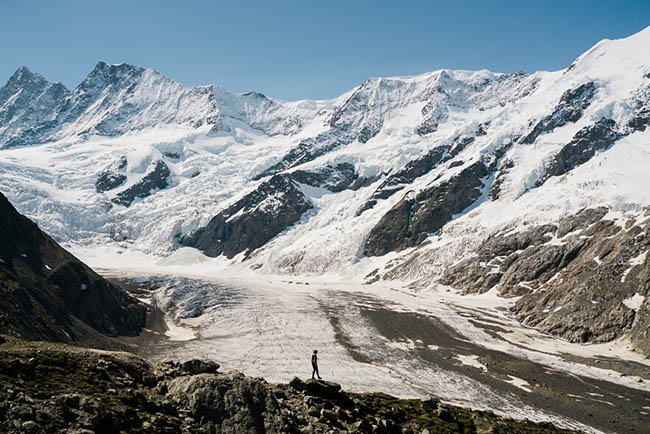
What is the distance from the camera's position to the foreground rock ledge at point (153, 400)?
15.8 meters

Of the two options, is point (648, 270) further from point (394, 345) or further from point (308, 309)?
point (308, 309)

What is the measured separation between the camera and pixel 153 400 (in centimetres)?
1980

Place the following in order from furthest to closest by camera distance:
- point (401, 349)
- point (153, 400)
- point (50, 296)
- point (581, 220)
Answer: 1. point (581, 220)
2. point (401, 349)
3. point (50, 296)
4. point (153, 400)

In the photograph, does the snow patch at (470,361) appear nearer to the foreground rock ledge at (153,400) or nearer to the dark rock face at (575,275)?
the dark rock face at (575,275)

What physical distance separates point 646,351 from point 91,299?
283 feet

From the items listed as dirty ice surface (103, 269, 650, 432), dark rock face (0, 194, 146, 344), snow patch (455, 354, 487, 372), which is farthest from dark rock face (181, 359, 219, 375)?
snow patch (455, 354, 487, 372)

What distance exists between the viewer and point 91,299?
68.9 meters

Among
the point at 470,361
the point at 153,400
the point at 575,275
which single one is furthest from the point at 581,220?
the point at 153,400

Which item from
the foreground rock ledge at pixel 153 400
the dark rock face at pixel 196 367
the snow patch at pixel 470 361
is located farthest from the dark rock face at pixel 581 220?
the dark rock face at pixel 196 367

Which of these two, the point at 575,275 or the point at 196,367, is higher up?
the point at 575,275

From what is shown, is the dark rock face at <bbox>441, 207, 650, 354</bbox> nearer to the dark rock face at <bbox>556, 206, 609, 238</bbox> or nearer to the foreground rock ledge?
the dark rock face at <bbox>556, 206, 609, 238</bbox>

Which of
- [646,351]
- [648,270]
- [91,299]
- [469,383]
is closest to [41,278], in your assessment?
[91,299]

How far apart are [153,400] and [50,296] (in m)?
44.0

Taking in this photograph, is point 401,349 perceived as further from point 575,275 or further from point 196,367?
point 575,275
